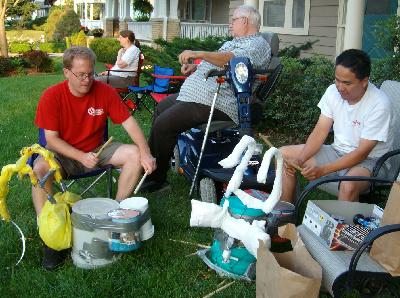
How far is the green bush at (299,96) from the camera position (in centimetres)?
619

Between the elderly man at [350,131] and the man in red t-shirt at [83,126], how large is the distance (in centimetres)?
110

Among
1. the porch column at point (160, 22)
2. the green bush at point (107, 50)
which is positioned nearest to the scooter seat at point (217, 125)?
the green bush at point (107, 50)

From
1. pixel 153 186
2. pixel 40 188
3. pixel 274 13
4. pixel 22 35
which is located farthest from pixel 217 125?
pixel 22 35

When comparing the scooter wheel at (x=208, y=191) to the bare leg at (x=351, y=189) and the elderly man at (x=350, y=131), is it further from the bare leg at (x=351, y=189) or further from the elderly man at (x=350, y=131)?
the bare leg at (x=351, y=189)

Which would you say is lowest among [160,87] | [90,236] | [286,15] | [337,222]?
[90,236]

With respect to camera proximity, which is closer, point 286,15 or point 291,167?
point 291,167

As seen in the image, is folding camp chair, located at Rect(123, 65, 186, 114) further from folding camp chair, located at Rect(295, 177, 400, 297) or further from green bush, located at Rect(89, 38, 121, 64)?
green bush, located at Rect(89, 38, 121, 64)

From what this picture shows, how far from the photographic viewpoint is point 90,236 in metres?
3.02

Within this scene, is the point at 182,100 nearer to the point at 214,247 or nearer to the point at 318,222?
the point at 214,247

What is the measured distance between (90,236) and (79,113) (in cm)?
103

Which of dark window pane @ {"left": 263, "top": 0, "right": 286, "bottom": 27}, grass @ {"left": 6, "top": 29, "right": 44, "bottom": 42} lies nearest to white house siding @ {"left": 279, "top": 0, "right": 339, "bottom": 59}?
dark window pane @ {"left": 263, "top": 0, "right": 286, "bottom": 27}

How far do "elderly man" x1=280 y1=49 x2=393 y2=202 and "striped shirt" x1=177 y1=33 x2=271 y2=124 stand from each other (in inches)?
27.2

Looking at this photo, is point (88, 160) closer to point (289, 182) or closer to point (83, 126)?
point (83, 126)

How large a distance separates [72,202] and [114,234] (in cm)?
39
